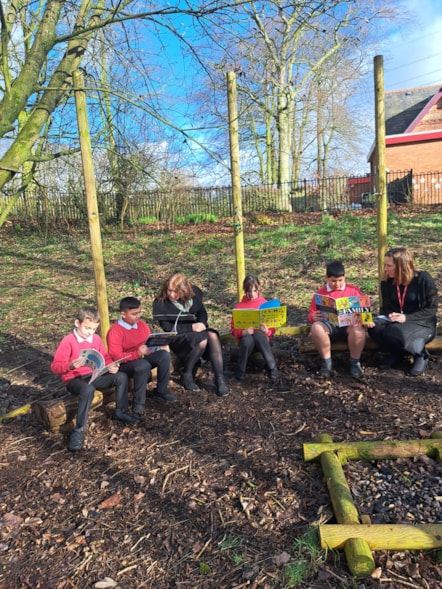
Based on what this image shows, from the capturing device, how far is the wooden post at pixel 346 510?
194 centimetres

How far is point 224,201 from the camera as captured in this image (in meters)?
17.3

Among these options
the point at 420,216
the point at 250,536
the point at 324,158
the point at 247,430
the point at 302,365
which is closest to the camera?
the point at 250,536

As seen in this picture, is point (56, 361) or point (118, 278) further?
point (118, 278)

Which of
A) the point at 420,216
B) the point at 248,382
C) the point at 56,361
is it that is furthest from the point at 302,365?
the point at 420,216

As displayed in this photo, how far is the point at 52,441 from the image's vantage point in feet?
11.3

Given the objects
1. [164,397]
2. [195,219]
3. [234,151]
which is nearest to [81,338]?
[164,397]

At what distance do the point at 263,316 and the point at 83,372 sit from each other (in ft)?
5.51

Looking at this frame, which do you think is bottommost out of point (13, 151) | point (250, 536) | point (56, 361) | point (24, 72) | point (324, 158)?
point (250, 536)

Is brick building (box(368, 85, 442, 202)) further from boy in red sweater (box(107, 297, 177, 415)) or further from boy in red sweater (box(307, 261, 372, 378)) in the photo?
boy in red sweater (box(107, 297, 177, 415))

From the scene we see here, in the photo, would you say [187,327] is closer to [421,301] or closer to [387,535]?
[421,301]

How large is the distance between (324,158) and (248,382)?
29.0 meters

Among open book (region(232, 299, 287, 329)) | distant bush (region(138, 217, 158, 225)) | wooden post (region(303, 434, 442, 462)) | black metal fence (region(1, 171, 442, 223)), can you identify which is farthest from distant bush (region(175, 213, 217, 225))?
wooden post (region(303, 434, 442, 462))

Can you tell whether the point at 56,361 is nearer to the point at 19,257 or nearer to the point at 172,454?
the point at 172,454

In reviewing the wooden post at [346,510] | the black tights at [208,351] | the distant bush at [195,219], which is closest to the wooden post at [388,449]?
the wooden post at [346,510]
